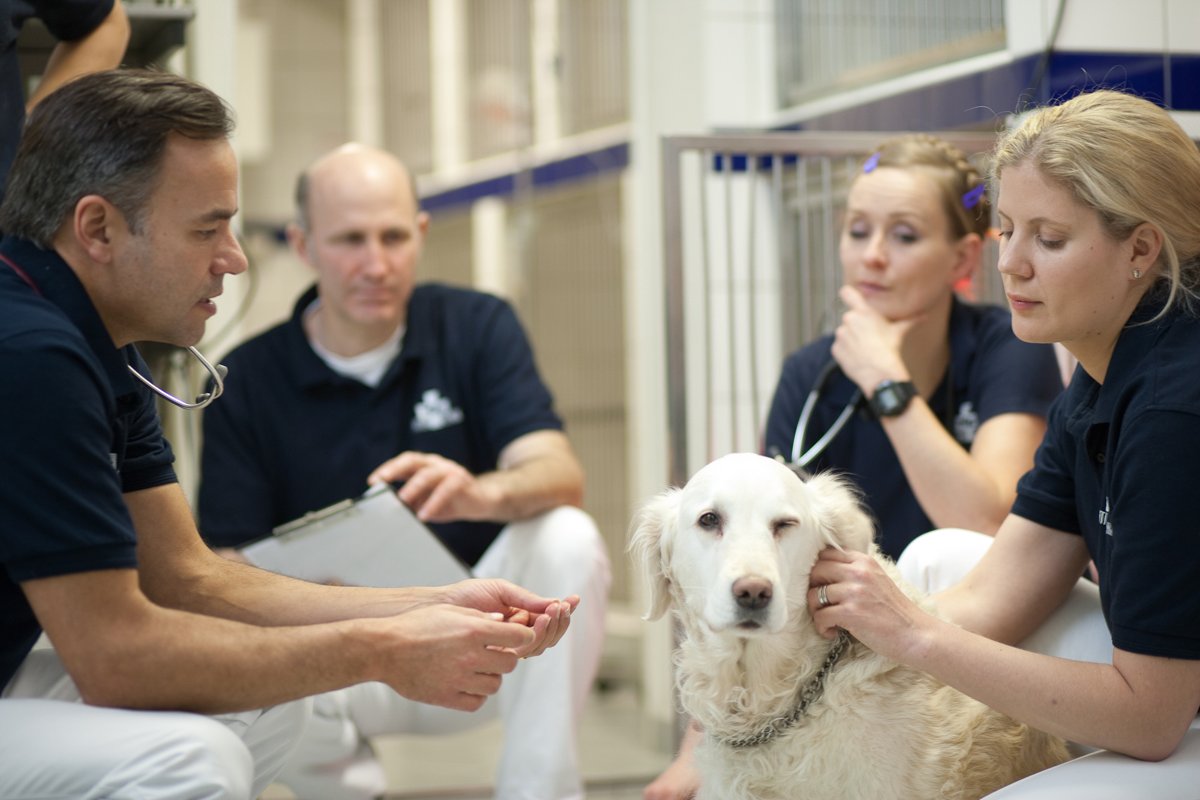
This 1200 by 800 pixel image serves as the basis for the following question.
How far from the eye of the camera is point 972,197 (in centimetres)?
226

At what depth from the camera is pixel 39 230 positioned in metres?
1.45

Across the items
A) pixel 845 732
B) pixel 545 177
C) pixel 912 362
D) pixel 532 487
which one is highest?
pixel 545 177

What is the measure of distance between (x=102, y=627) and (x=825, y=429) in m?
1.38

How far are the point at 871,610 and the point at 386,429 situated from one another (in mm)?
1463

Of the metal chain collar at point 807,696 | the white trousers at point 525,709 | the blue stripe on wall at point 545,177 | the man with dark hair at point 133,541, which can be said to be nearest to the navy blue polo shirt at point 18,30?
the man with dark hair at point 133,541

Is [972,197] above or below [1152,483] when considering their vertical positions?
above

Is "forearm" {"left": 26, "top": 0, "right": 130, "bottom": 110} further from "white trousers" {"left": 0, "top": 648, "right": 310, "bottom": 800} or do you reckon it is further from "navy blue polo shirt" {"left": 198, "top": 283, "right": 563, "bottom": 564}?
"white trousers" {"left": 0, "top": 648, "right": 310, "bottom": 800}

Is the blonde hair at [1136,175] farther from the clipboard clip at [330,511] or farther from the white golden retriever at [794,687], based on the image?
the clipboard clip at [330,511]

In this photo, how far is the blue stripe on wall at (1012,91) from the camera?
256 cm

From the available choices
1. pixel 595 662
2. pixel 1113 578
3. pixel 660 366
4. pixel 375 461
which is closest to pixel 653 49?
pixel 660 366

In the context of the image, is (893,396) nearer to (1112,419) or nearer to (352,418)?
(1112,419)

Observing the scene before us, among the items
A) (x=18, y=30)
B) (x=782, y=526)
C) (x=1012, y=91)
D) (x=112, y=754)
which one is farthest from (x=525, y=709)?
(x=1012, y=91)

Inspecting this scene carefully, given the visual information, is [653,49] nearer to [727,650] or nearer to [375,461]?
[375,461]

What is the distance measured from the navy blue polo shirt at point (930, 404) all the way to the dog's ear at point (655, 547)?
2.05ft
